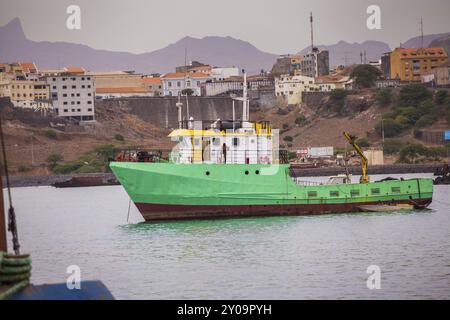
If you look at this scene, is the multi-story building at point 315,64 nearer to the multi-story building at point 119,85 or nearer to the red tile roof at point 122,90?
the multi-story building at point 119,85

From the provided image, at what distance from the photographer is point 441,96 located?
126 m

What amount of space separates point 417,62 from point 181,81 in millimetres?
36869

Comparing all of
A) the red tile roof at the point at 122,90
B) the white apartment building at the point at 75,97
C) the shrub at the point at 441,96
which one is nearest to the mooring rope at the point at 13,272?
the shrub at the point at 441,96

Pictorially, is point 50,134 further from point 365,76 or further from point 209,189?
point 209,189

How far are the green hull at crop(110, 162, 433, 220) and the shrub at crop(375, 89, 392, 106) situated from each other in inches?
3543

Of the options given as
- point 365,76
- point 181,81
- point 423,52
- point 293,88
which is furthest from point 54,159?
point 423,52

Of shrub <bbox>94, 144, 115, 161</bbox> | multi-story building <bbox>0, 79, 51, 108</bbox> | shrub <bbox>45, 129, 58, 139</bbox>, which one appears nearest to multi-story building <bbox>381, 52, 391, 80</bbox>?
multi-story building <bbox>0, 79, 51, 108</bbox>

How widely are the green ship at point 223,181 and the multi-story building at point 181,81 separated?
4759 inches

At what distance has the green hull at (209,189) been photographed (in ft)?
133

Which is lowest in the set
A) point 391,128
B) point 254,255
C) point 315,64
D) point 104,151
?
point 254,255

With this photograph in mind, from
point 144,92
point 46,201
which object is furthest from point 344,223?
point 144,92

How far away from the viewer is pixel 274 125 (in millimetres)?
137250

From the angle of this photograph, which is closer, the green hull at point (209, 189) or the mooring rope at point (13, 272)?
the mooring rope at point (13, 272)
